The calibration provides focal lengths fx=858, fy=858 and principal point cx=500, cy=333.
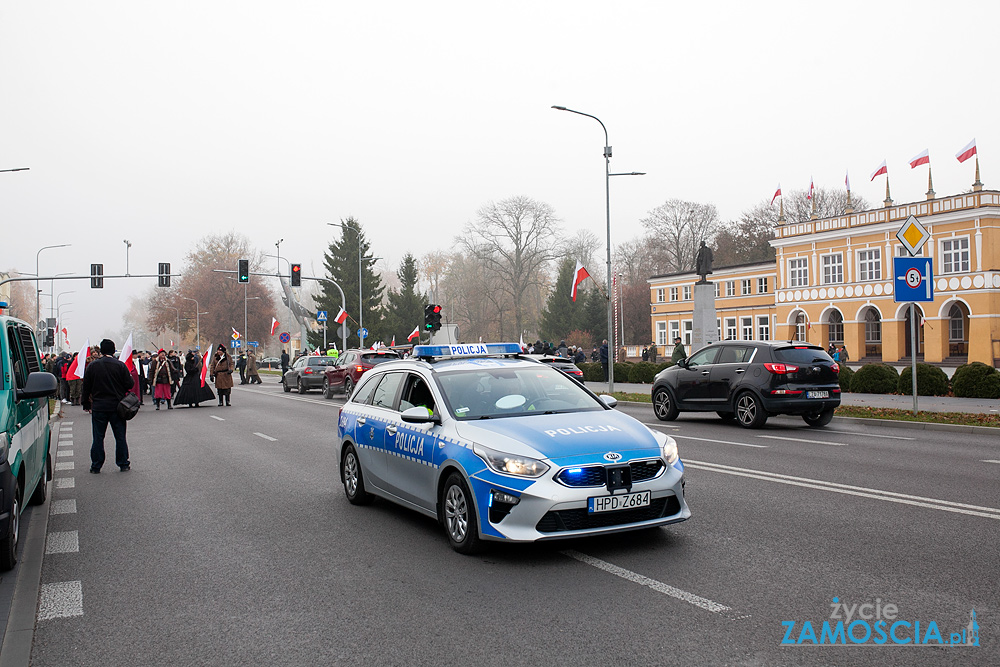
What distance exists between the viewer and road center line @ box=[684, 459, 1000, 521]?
7.78m

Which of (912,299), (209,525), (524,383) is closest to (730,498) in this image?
(524,383)

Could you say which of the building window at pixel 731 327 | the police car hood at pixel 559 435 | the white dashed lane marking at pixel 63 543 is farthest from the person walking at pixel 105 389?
the building window at pixel 731 327

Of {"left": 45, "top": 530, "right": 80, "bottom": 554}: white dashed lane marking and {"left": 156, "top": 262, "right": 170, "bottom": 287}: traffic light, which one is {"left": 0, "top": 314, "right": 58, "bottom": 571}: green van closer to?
{"left": 45, "top": 530, "right": 80, "bottom": 554}: white dashed lane marking

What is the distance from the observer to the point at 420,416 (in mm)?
7102

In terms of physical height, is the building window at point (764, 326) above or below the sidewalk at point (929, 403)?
above

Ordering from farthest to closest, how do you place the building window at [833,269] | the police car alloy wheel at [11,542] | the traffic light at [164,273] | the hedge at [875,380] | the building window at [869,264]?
the building window at [833,269] → the building window at [869,264] → the traffic light at [164,273] → the hedge at [875,380] → the police car alloy wheel at [11,542]

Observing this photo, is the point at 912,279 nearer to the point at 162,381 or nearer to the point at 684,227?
the point at 162,381

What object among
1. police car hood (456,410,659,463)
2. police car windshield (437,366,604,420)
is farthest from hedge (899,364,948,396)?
police car hood (456,410,659,463)

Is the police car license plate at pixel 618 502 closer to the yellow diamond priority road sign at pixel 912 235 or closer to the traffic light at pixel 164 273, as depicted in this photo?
the yellow diamond priority road sign at pixel 912 235

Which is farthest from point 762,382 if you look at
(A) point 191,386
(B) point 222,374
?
(A) point 191,386

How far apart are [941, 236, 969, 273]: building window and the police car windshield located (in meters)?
51.0

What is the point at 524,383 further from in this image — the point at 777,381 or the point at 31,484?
the point at 777,381

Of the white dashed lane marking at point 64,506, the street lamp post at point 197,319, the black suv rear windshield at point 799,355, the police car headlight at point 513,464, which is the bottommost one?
the white dashed lane marking at point 64,506

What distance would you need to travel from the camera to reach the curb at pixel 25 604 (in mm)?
4703
